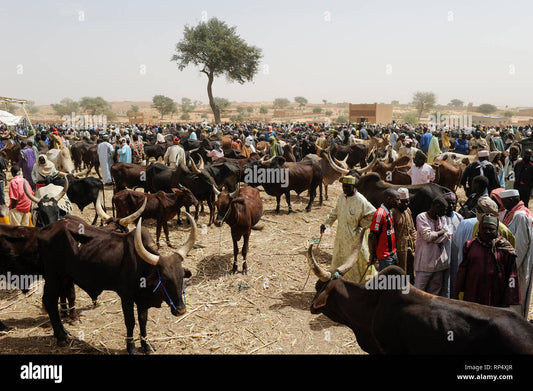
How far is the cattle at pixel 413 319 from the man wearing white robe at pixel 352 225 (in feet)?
6.31

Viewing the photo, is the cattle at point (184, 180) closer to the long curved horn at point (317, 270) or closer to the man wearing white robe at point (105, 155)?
the man wearing white robe at point (105, 155)

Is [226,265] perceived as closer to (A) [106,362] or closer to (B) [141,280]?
(B) [141,280]

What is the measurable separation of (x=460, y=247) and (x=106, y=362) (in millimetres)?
4182

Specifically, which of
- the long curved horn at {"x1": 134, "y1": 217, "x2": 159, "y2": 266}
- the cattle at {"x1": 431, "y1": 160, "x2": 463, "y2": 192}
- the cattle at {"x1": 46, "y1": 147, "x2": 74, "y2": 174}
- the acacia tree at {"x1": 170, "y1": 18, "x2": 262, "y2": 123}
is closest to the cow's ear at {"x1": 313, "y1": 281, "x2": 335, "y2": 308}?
the long curved horn at {"x1": 134, "y1": 217, "x2": 159, "y2": 266}

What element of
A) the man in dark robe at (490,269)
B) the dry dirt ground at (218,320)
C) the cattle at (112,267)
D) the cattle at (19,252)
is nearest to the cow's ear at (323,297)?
the man in dark robe at (490,269)

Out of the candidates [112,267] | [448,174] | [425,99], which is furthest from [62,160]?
[425,99]

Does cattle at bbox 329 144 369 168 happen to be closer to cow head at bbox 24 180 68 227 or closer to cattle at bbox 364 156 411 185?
cattle at bbox 364 156 411 185

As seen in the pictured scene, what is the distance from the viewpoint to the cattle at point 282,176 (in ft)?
37.0

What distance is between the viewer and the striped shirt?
4.95 metres

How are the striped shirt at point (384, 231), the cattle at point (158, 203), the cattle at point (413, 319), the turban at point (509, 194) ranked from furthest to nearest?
1. the cattle at point (158, 203)
2. the striped shirt at point (384, 231)
3. the turban at point (509, 194)
4. the cattle at point (413, 319)

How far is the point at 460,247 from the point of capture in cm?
483

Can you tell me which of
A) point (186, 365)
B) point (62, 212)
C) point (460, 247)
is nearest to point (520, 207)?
point (460, 247)

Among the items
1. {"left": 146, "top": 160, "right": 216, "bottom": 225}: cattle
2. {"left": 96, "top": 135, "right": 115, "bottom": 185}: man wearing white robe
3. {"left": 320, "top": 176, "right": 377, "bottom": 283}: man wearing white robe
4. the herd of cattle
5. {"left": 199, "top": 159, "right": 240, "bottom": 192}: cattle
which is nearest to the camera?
the herd of cattle

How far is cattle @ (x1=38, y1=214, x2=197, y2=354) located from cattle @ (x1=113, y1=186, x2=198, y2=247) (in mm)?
3234
